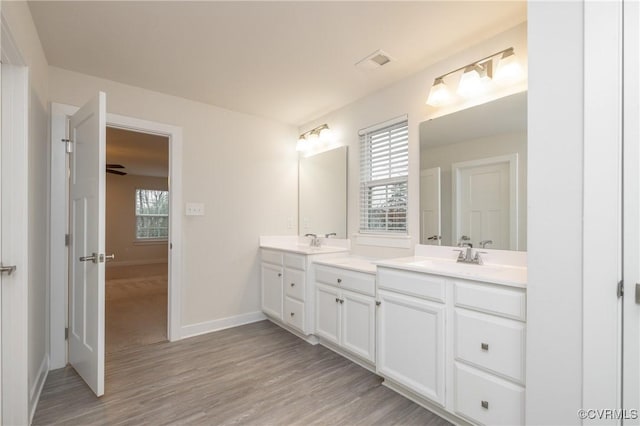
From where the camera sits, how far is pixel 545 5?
128cm

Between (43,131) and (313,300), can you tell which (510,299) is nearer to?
(313,300)

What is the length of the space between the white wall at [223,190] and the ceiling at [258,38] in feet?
0.90

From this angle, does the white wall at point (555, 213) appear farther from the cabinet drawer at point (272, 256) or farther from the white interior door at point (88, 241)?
the white interior door at point (88, 241)

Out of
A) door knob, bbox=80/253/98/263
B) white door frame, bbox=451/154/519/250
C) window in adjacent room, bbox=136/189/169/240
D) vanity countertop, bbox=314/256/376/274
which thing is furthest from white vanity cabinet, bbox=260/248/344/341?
window in adjacent room, bbox=136/189/169/240

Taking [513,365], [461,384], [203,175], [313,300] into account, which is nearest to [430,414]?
[461,384]

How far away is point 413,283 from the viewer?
1864mm

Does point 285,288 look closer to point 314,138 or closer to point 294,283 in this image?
point 294,283

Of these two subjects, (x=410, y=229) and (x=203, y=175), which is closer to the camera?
(x=410, y=229)

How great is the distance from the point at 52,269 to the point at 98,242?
2.83 feet

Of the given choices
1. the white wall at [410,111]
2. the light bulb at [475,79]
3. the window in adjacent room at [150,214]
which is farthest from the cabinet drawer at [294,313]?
the window in adjacent room at [150,214]

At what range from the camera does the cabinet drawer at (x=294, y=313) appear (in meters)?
2.84

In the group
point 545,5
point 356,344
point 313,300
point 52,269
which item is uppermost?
point 545,5

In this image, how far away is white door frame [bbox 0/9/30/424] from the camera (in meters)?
1.55

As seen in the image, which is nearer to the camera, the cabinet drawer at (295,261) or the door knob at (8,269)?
the door knob at (8,269)
